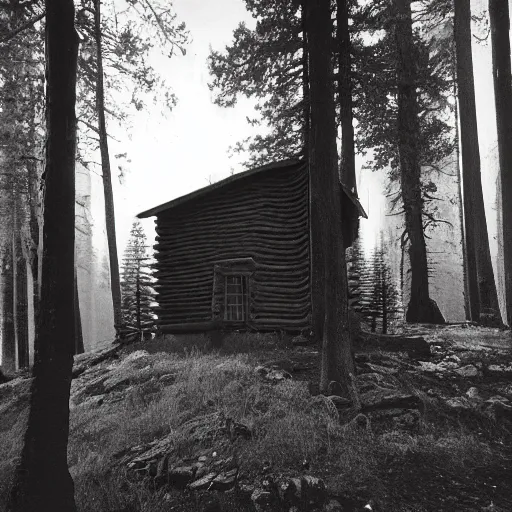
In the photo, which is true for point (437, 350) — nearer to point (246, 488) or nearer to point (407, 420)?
point (407, 420)

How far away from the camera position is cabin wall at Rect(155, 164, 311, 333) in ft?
41.9

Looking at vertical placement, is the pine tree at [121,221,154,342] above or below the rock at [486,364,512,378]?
above

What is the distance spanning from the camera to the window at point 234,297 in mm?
13328

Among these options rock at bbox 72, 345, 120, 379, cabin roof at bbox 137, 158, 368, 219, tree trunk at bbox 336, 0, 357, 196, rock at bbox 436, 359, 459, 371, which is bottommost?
rock at bbox 72, 345, 120, 379

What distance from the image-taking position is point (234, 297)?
44.8 feet

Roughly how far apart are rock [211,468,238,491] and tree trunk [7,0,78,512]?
4.70 feet

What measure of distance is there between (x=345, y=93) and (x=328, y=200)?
331 centimetres

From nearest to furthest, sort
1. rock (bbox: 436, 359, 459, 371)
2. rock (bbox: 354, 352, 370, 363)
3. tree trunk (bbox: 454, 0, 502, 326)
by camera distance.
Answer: rock (bbox: 436, 359, 459, 371)
rock (bbox: 354, 352, 370, 363)
tree trunk (bbox: 454, 0, 502, 326)

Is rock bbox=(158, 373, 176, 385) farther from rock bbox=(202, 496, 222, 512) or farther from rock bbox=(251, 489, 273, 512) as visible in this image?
rock bbox=(251, 489, 273, 512)

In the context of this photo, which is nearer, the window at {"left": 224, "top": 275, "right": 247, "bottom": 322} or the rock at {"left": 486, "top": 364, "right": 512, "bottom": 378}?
the rock at {"left": 486, "top": 364, "right": 512, "bottom": 378}

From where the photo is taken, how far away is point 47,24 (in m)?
4.43

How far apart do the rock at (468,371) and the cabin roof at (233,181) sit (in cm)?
517

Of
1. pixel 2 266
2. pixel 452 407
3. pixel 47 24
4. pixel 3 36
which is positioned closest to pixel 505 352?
pixel 452 407

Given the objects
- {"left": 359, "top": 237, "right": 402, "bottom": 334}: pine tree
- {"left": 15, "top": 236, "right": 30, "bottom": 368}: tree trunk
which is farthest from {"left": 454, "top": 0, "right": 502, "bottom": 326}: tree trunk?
{"left": 15, "top": 236, "right": 30, "bottom": 368}: tree trunk
